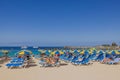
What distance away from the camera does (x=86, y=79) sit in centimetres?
896

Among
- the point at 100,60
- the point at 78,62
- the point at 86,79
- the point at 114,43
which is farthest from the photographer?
the point at 114,43

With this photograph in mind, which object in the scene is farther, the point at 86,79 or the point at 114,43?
the point at 114,43

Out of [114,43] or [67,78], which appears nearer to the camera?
[67,78]

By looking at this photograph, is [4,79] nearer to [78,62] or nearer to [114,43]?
[78,62]

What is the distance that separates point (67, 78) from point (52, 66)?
15.2 feet

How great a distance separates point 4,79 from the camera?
909cm

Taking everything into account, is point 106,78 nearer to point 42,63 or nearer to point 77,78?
point 77,78

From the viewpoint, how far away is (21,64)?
1325 cm

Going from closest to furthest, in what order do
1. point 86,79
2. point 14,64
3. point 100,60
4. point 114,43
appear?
point 86,79 → point 14,64 → point 100,60 → point 114,43

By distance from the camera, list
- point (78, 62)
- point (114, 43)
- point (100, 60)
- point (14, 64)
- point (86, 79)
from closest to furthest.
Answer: point (86, 79)
point (14, 64)
point (78, 62)
point (100, 60)
point (114, 43)

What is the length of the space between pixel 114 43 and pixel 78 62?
55735 mm

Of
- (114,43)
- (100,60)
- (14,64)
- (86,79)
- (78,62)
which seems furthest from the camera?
(114,43)

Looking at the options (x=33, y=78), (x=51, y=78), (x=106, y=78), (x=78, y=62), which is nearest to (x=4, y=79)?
(x=33, y=78)

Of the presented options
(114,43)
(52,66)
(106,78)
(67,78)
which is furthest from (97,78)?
(114,43)
